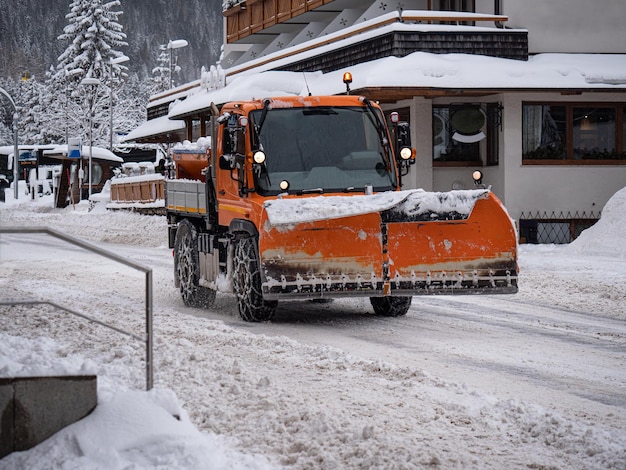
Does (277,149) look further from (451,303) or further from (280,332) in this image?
(451,303)

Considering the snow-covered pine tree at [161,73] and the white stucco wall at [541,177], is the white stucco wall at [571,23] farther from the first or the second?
the snow-covered pine tree at [161,73]

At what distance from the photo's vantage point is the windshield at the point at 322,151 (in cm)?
1233

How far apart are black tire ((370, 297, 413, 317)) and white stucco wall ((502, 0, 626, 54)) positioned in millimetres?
15463

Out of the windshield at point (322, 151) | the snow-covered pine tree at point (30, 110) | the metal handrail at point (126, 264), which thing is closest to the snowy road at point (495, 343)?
the windshield at point (322, 151)

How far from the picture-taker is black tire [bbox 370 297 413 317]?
12891 mm

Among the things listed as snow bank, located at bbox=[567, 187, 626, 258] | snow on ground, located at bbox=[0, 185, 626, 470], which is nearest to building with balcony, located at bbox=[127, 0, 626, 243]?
snow bank, located at bbox=[567, 187, 626, 258]

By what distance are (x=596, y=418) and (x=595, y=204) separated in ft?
66.1

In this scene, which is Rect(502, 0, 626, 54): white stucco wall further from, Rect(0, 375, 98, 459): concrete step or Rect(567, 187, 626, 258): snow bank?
Rect(0, 375, 98, 459): concrete step

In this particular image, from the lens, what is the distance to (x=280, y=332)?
11227 mm

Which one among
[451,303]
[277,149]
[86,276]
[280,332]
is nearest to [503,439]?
[280,332]

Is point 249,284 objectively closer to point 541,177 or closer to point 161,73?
point 541,177

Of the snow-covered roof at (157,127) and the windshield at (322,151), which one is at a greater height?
the snow-covered roof at (157,127)

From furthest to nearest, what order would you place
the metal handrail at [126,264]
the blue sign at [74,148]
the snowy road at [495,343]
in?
the blue sign at [74,148]
the snowy road at [495,343]
the metal handrail at [126,264]

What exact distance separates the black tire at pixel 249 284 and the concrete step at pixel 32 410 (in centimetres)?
556
